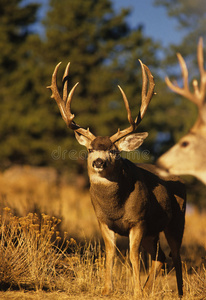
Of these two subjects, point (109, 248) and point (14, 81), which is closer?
point (109, 248)

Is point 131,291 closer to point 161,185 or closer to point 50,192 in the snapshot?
point 161,185

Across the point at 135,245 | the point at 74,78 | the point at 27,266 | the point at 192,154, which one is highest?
the point at 74,78

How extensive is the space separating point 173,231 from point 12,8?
733 inches

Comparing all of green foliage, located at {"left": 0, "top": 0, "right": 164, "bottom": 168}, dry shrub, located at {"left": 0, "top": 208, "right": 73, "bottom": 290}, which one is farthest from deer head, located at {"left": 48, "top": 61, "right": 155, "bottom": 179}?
green foliage, located at {"left": 0, "top": 0, "right": 164, "bottom": 168}

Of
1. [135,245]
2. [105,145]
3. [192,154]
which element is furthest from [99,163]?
[192,154]

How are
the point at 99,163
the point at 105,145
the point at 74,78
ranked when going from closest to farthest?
the point at 99,163, the point at 105,145, the point at 74,78

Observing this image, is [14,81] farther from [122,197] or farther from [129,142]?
[122,197]

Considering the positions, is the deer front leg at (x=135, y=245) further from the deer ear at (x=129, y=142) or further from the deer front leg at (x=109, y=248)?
the deer ear at (x=129, y=142)

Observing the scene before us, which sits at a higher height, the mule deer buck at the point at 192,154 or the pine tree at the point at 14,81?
the pine tree at the point at 14,81

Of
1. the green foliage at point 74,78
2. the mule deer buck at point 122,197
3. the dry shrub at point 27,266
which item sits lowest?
the dry shrub at point 27,266

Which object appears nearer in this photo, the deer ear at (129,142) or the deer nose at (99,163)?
the deer nose at (99,163)

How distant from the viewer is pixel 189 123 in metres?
17.7

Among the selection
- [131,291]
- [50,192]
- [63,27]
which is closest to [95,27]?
[63,27]

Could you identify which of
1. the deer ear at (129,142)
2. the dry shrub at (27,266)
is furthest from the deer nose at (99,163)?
the dry shrub at (27,266)
